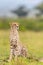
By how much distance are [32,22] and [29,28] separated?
113 inches

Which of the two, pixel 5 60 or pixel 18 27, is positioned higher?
pixel 18 27

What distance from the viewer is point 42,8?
44.9 meters

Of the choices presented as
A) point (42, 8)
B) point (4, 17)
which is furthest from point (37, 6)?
point (4, 17)

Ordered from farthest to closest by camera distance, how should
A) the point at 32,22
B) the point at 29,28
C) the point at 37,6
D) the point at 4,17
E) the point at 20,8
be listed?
the point at 37,6, the point at 20,8, the point at 4,17, the point at 32,22, the point at 29,28

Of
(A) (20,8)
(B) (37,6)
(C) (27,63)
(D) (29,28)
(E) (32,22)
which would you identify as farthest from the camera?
(B) (37,6)

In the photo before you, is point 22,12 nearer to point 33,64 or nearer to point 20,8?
point 20,8

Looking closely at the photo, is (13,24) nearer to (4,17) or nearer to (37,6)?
(4,17)

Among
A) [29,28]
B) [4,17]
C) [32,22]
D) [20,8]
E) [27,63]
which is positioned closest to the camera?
[27,63]

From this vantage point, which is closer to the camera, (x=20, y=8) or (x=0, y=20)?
(x=0, y=20)

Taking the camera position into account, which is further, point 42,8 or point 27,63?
point 42,8

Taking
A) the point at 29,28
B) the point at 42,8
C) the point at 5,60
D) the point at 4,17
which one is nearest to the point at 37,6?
the point at 42,8

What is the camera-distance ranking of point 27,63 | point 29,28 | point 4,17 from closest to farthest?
point 27,63 → point 29,28 → point 4,17

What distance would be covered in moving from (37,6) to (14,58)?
37.0 metres

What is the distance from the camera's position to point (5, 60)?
1098cm
